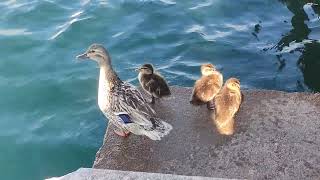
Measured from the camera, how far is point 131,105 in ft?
15.6

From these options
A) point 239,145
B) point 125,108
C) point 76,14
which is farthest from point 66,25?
point 239,145

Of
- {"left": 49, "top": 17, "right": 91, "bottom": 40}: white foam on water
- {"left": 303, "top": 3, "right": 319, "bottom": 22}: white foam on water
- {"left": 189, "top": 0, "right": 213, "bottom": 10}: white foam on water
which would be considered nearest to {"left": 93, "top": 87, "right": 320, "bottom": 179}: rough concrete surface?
{"left": 49, "top": 17, "right": 91, "bottom": 40}: white foam on water

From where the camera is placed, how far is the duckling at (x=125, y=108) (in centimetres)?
462

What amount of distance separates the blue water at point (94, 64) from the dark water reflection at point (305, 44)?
0.6 inches

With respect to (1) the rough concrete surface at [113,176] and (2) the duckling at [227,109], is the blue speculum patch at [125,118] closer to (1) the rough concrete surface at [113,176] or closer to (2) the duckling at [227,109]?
(2) the duckling at [227,109]

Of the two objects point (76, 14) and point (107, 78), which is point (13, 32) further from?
point (107, 78)

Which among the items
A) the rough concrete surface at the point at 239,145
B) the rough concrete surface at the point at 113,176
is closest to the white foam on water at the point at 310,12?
the rough concrete surface at the point at 239,145

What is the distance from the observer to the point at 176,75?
7.82 metres

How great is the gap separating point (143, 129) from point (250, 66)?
372 cm

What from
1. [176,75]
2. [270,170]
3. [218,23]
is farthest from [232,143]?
[218,23]

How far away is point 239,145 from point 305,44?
13.9 ft

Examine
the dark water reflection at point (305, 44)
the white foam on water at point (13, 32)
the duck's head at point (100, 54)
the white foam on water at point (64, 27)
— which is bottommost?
the dark water reflection at point (305, 44)

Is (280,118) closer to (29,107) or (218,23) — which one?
(29,107)

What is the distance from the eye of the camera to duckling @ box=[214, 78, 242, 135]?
480 centimetres
